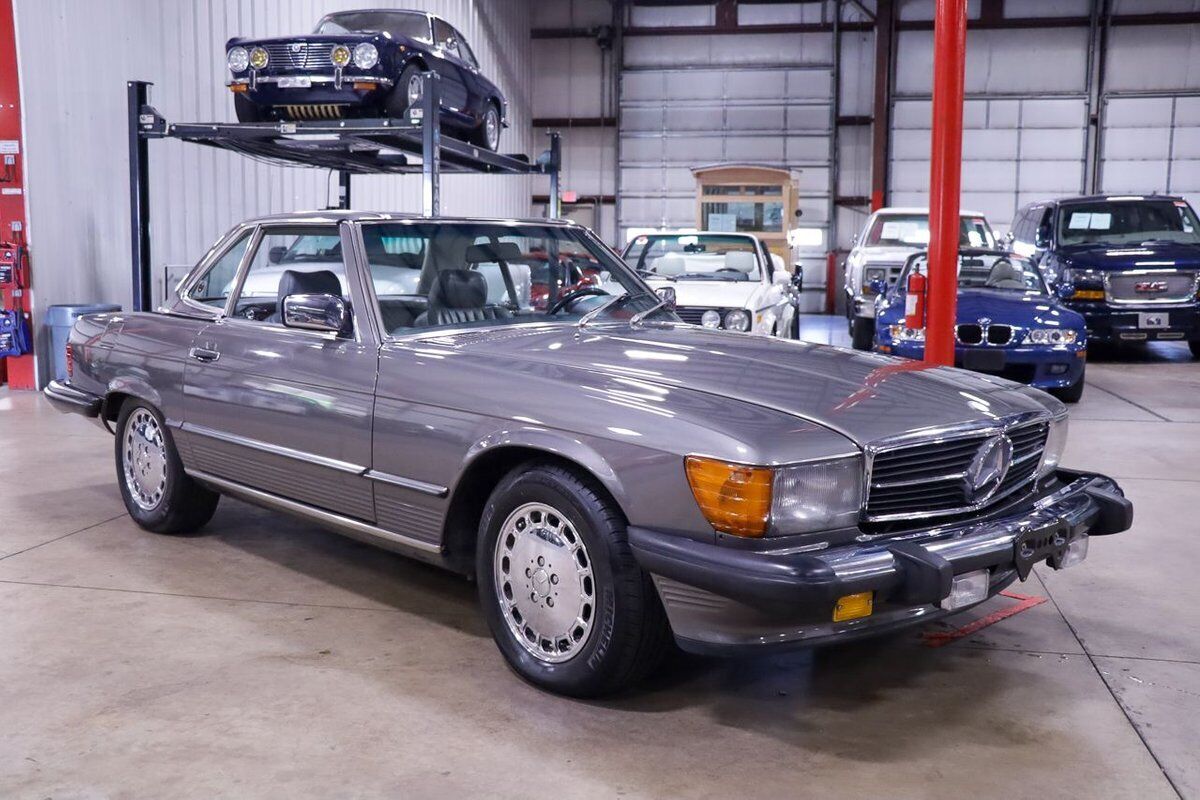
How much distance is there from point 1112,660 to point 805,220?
19.7 meters

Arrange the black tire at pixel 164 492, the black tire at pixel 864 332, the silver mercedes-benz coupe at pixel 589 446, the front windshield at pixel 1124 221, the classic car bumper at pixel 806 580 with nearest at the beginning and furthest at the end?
the classic car bumper at pixel 806 580 → the silver mercedes-benz coupe at pixel 589 446 → the black tire at pixel 164 492 → the front windshield at pixel 1124 221 → the black tire at pixel 864 332

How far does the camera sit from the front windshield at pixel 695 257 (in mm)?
9703

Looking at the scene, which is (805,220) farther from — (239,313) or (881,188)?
(239,313)

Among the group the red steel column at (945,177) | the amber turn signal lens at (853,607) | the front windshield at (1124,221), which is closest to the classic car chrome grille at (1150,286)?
the front windshield at (1124,221)

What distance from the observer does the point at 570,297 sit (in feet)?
13.4

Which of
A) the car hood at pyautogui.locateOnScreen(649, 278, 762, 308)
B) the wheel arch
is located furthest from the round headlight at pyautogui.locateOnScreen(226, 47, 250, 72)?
the wheel arch

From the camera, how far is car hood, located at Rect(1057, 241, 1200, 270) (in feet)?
37.5

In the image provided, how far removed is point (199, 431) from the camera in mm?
4203

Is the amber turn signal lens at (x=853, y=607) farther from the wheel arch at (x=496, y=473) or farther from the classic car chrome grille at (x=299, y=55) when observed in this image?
the classic car chrome grille at (x=299, y=55)

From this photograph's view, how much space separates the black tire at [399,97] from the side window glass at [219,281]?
3.58 metres

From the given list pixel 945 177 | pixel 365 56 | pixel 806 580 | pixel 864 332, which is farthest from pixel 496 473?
pixel 864 332

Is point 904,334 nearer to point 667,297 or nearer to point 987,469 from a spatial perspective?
point 667,297

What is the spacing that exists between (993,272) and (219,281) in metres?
7.29

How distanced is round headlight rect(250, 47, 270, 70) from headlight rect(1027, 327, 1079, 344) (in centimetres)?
603
